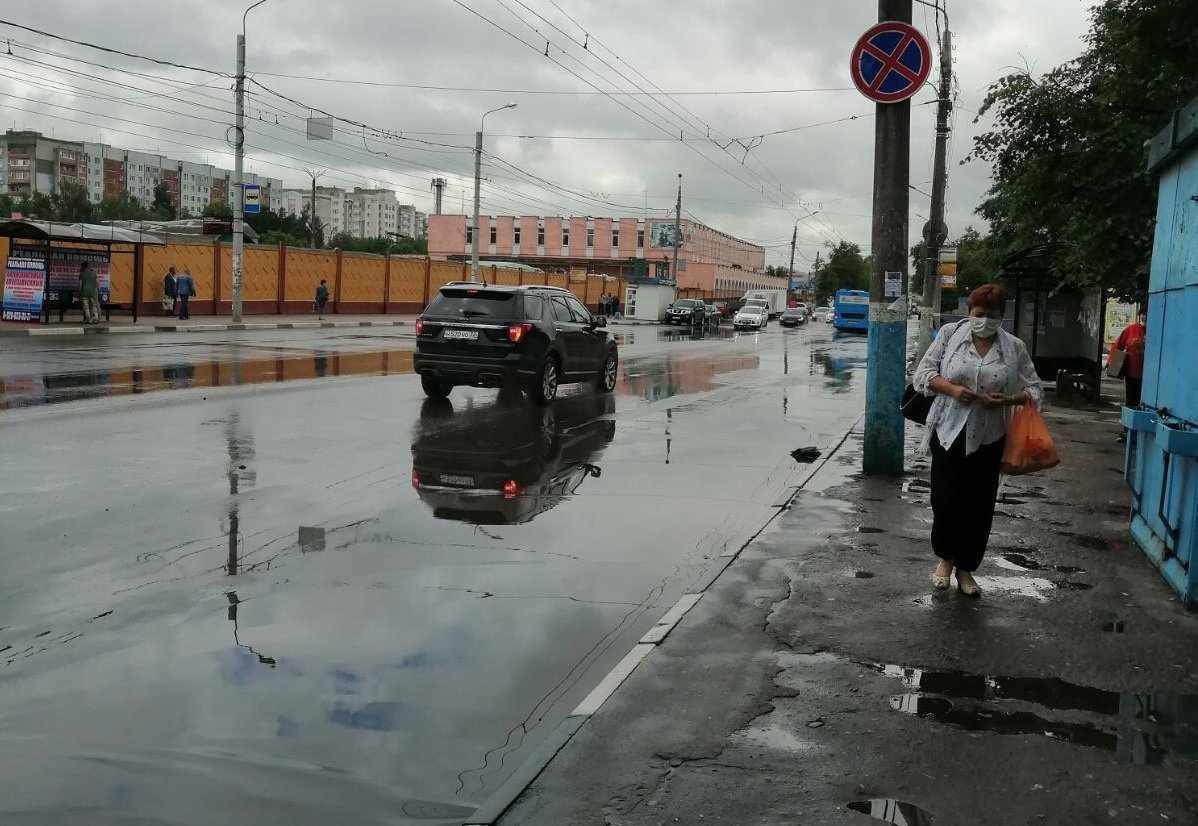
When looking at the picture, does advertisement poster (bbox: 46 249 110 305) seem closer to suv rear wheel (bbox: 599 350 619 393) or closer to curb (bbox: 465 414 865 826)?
suv rear wheel (bbox: 599 350 619 393)

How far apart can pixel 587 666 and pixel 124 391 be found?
1179 cm

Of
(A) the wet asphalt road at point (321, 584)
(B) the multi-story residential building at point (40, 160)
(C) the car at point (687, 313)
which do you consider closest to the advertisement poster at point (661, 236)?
(C) the car at point (687, 313)

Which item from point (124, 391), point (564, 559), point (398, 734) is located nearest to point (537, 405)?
point (124, 391)

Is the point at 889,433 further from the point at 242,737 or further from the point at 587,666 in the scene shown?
the point at 242,737

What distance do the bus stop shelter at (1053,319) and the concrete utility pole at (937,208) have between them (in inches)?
154

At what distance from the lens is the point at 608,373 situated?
61.5 feet

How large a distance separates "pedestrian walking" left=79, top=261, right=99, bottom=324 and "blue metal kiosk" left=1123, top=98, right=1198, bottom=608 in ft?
95.7

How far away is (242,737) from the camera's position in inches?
162

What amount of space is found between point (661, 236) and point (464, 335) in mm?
104756

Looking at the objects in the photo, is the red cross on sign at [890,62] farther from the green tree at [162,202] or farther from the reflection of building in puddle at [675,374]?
the green tree at [162,202]

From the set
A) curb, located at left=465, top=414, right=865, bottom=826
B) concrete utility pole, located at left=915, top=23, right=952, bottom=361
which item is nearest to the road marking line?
curb, located at left=465, top=414, right=865, bottom=826

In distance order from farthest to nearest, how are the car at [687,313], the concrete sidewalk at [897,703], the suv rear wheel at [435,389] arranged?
the car at [687,313] → the suv rear wheel at [435,389] → the concrete sidewalk at [897,703]

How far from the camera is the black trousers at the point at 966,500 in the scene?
624 cm

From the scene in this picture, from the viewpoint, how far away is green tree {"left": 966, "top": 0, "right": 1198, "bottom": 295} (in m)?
13.5
